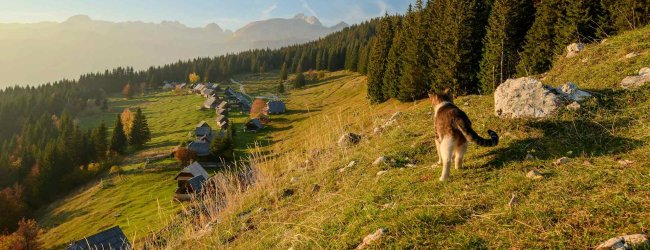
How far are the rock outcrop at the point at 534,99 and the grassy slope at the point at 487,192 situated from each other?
377 millimetres

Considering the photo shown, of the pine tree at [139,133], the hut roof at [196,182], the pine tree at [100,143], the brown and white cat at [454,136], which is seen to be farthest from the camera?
the pine tree at [139,133]

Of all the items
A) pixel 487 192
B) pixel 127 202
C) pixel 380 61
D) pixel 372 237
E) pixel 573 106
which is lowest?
pixel 127 202

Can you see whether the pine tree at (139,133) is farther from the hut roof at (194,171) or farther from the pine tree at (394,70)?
the pine tree at (394,70)

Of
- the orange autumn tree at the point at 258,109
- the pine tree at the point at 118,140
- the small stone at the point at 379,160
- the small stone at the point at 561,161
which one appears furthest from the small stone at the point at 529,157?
the orange autumn tree at the point at 258,109

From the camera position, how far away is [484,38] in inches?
1791

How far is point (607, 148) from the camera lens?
8.40 m

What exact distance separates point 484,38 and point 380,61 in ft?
98.3

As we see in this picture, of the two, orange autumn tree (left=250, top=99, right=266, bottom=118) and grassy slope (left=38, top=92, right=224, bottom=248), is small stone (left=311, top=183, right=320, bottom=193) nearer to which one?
grassy slope (left=38, top=92, right=224, bottom=248)

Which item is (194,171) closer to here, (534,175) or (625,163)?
(534,175)

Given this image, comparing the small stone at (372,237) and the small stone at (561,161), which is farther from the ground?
the small stone at (561,161)

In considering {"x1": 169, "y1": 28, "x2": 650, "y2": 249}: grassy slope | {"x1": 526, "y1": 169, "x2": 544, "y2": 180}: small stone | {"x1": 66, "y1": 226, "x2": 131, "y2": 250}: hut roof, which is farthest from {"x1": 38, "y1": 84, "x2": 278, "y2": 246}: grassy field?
{"x1": 526, "y1": 169, "x2": 544, "y2": 180}: small stone

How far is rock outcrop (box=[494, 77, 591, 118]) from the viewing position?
11.2m

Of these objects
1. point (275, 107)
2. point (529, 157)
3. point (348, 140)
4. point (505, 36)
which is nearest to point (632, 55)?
point (529, 157)

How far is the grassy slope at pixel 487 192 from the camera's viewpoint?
18.1ft
